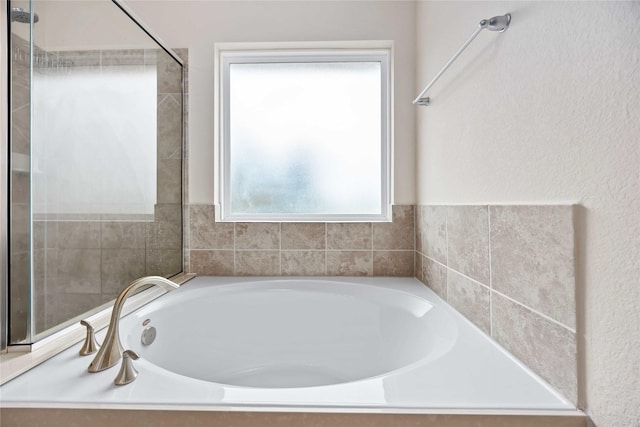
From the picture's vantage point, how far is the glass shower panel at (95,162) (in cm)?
101

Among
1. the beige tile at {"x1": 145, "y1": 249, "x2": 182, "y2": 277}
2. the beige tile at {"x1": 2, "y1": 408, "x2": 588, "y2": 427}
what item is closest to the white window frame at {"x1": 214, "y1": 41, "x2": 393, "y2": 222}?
the beige tile at {"x1": 145, "y1": 249, "x2": 182, "y2": 277}

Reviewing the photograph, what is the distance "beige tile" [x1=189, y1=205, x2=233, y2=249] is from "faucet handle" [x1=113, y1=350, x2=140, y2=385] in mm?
1037

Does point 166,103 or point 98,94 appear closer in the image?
point 98,94

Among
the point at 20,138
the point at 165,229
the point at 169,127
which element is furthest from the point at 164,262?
the point at 20,138

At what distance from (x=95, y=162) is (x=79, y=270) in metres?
0.45

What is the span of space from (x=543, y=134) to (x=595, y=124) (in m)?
0.14

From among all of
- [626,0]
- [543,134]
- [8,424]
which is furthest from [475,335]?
[8,424]

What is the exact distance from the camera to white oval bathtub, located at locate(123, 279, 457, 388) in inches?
48.0

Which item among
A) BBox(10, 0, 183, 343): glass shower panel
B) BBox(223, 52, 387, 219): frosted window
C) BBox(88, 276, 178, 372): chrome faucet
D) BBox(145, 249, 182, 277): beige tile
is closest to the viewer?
BBox(88, 276, 178, 372): chrome faucet

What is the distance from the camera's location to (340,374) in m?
1.32

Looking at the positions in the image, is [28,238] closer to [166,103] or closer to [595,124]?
[166,103]

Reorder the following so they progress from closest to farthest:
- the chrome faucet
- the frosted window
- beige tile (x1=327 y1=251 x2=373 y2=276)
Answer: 1. the chrome faucet
2. beige tile (x1=327 y1=251 x2=373 y2=276)
3. the frosted window

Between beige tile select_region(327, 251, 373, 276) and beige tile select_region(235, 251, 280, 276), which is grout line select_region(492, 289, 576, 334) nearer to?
beige tile select_region(327, 251, 373, 276)

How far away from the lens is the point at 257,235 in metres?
1.68
